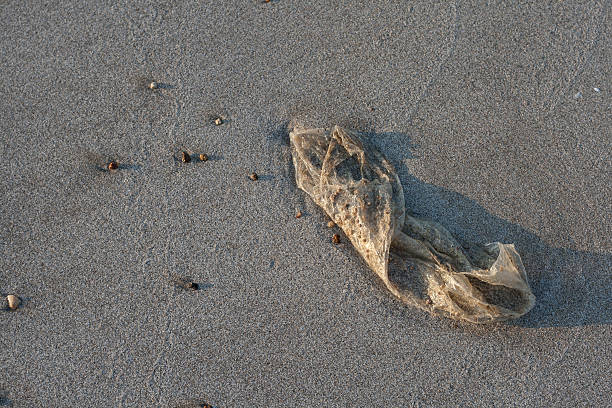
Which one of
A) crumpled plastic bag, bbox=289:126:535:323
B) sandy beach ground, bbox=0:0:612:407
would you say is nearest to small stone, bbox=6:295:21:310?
sandy beach ground, bbox=0:0:612:407

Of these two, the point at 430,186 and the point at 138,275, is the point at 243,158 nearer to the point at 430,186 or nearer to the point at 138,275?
the point at 138,275

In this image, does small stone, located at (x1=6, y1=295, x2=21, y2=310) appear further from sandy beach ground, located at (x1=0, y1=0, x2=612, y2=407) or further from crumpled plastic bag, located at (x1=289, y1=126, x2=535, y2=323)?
crumpled plastic bag, located at (x1=289, y1=126, x2=535, y2=323)

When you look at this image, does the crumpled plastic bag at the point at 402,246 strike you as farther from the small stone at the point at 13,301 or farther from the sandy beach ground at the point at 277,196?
the small stone at the point at 13,301

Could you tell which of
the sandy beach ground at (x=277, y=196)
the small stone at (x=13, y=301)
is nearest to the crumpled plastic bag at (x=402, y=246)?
the sandy beach ground at (x=277, y=196)

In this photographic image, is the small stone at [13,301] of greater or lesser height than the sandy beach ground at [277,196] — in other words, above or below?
below

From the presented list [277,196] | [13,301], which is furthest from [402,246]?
[13,301]

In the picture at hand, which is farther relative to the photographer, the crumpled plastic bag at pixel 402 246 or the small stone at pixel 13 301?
the small stone at pixel 13 301
